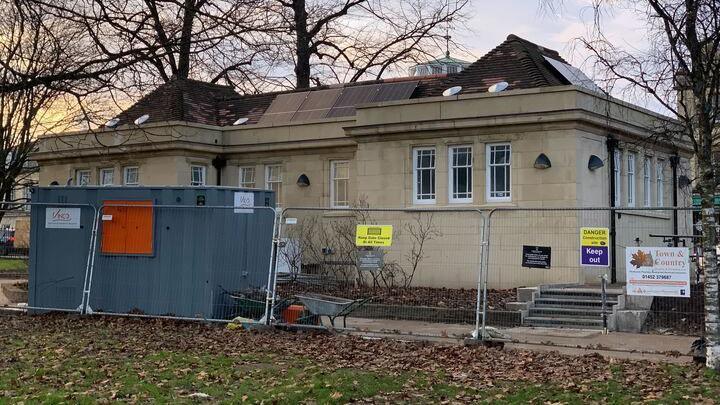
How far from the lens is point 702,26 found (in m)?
11.1

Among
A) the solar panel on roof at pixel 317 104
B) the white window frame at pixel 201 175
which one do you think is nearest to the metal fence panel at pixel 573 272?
the solar panel on roof at pixel 317 104

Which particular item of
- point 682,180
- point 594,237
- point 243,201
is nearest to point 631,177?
point 682,180

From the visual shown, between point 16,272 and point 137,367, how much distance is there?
71.4 feet

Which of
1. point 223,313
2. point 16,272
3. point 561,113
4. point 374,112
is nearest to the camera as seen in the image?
point 223,313

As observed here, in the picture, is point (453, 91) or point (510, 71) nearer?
point (453, 91)

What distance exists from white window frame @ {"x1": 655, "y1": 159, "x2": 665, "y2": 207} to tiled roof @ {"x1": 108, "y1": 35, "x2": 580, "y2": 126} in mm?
4190

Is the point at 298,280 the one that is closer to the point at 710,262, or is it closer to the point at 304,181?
the point at 304,181

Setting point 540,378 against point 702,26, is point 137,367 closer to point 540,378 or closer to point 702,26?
point 540,378

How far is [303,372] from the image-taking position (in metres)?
10.4

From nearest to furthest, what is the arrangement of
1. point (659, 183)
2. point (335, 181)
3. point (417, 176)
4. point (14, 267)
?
point (417, 176) < point (659, 183) < point (335, 181) < point (14, 267)

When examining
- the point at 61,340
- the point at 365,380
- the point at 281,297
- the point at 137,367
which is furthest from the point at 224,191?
the point at 365,380

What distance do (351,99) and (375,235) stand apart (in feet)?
44.0

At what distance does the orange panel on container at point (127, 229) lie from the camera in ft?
52.3

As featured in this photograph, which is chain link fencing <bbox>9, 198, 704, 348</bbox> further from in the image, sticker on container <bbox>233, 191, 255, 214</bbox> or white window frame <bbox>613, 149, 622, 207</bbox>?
white window frame <bbox>613, 149, 622, 207</bbox>
